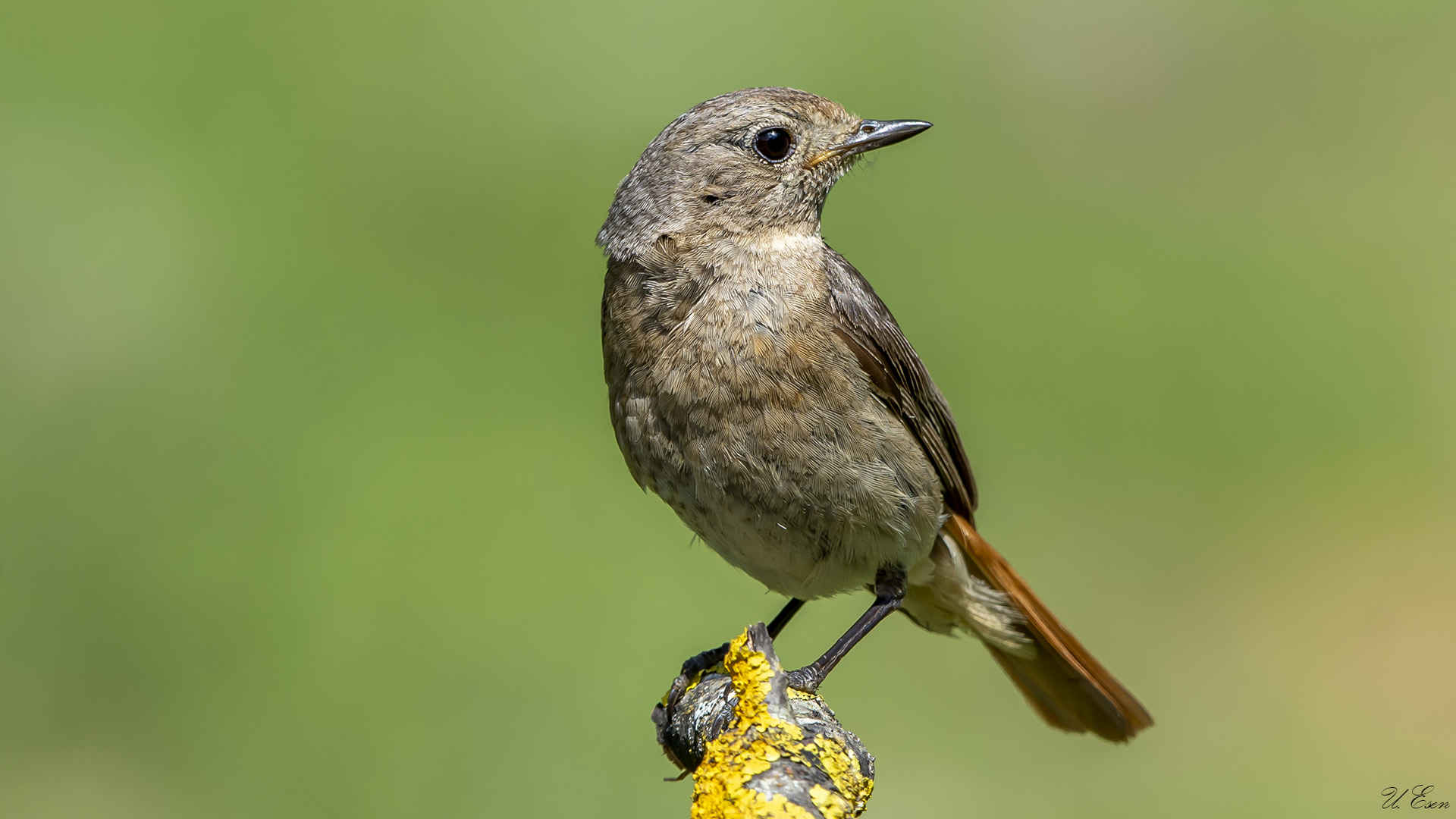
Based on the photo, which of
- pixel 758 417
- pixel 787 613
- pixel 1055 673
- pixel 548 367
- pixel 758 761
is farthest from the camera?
pixel 548 367

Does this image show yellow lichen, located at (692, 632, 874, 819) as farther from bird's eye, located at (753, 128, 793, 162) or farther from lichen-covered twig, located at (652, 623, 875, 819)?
bird's eye, located at (753, 128, 793, 162)

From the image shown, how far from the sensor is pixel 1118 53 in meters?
10.1

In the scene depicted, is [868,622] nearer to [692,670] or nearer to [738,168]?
[692,670]

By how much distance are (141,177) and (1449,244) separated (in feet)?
26.3

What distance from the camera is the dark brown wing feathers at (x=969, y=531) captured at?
169 inches

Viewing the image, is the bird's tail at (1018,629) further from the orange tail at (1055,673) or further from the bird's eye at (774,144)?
the bird's eye at (774,144)

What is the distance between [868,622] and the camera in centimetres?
443

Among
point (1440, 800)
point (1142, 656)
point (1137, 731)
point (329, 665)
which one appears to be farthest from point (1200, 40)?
point (329, 665)

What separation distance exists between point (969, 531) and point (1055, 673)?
2.47 ft

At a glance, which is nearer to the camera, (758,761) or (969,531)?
(758,761)

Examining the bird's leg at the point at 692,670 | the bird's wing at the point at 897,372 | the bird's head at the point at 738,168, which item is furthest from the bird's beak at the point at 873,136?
the bird's leg at the point at 692,670

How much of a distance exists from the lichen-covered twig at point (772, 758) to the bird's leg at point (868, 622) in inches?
30.4

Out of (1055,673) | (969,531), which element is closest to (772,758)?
(969,531)

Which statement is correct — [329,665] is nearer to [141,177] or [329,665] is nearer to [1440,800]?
[141,177]
